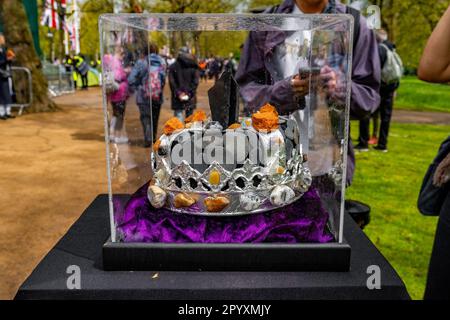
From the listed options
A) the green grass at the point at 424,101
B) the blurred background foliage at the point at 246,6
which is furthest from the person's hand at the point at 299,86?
the green grass at the point at 424,101

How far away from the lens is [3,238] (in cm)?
333

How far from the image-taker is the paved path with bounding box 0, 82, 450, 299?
9.83ft

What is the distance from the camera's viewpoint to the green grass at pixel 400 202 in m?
3.22

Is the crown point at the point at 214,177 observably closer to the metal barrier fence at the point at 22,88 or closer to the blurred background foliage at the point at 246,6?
the blurred background foliage at the point at 246,6

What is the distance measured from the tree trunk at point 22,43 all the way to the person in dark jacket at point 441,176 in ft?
33.1

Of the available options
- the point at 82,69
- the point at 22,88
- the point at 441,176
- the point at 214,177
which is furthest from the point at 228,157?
the point at 82,69

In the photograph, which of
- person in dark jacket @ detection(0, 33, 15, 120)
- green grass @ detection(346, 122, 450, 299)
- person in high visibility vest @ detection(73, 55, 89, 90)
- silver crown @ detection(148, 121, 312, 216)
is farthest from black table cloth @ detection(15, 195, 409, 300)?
person in high visibility vest @ detection(73, 55, 89, 90)

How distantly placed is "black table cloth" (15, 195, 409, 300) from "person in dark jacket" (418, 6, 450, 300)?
414mm

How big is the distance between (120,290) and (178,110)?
2.46 ft

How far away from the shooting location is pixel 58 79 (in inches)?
679

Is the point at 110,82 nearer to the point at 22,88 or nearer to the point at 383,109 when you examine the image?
the point at 383,109
